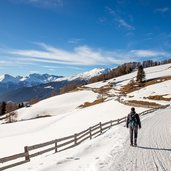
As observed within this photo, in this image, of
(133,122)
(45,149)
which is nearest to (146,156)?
(133,122)

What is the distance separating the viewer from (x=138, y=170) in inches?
497

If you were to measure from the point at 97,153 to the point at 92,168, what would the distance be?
3964mm

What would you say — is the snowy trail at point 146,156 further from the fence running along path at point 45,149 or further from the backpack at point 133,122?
the fence running along path at point 45,149

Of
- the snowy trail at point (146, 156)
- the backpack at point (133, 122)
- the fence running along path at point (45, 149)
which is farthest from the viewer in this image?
the backpack at point (133, 122)

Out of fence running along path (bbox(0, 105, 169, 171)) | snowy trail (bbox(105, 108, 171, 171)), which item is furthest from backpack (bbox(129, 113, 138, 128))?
fence running along path (bbox(0, 105, 169, 171))

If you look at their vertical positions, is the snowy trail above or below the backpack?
below

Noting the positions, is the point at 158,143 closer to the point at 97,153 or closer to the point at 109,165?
the point at 97,153

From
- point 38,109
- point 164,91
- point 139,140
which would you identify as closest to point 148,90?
point 164,91

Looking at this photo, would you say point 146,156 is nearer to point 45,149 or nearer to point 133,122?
point 133,122

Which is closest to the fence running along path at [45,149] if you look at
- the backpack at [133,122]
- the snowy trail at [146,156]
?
the snowy trail at [146,156]

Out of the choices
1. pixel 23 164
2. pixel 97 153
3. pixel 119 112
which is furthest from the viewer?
pixel 119 112

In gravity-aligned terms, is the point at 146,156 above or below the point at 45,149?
above

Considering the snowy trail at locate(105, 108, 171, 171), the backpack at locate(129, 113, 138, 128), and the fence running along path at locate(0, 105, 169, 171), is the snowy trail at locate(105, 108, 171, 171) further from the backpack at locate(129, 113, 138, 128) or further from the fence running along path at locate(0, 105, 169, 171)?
the fence running along path at locate(0, 105, 169, 171)

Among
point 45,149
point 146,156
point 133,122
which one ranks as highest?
point 133,122
